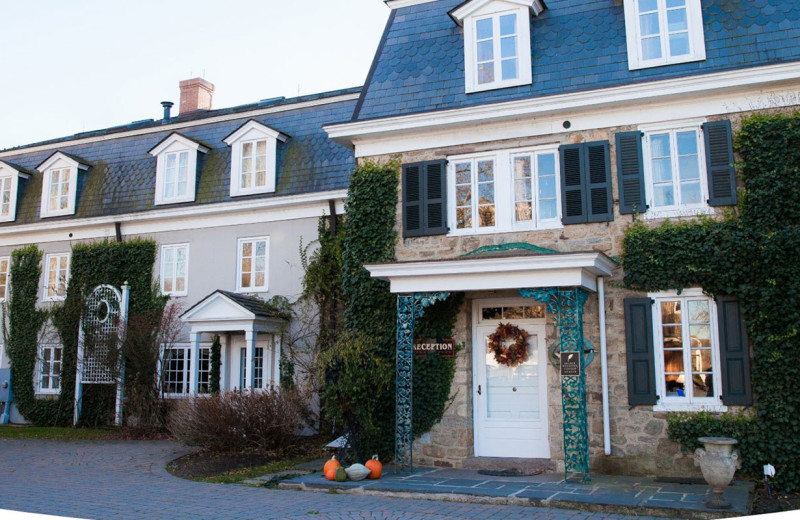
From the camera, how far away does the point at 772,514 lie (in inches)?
295

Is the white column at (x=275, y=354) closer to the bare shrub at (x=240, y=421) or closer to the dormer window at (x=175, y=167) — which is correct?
the bare shrub at (x=240, y=421)

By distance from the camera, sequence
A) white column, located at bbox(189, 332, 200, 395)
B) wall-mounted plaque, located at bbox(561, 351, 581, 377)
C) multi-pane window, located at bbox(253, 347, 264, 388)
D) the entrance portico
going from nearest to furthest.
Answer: wall-mounted plaque, located at bbox(561, 351, 581, 377) → the entrance portico → white column, located at bbox(189, 332, 200, 395) → multi-pane window, located at bbox(253, 347, 264, 388)

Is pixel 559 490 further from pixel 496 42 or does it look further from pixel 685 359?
pixel 496 42

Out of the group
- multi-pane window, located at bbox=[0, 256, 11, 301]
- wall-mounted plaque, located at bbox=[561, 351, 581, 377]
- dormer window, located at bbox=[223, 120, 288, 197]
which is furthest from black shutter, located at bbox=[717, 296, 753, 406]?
multi-pane window, located at bbox=[0, 256, 11, 301]

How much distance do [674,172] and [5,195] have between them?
18242 mm

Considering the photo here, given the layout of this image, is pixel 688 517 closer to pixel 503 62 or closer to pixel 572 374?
pixel 572 374

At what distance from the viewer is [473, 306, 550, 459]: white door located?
10.8 m

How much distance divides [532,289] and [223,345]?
9.03m

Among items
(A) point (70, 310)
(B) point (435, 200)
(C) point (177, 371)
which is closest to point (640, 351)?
(B) point (435, 200)

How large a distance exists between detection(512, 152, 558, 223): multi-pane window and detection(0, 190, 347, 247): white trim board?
5.19 m

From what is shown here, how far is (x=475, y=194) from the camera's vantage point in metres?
11.4

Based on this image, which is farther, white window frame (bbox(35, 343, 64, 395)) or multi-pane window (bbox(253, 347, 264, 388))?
white window frame (bbox(35, 343, 64, 395))

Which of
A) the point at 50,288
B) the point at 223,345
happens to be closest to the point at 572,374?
the point at 223,345

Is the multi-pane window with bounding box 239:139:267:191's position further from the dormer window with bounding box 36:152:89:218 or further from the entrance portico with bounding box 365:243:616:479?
the entrance portico with bounding box 365:243:616:479
